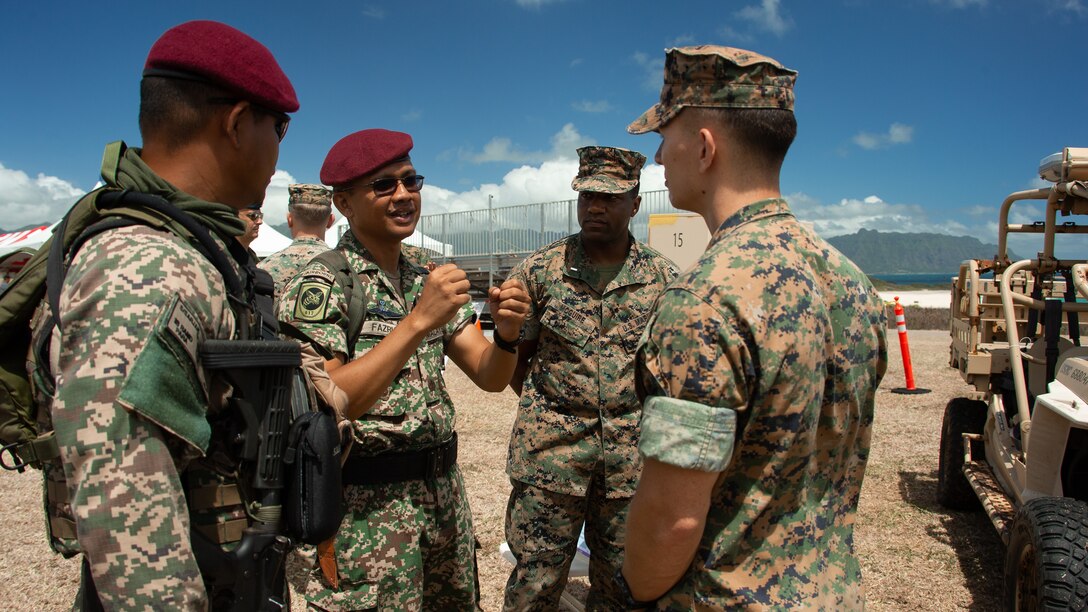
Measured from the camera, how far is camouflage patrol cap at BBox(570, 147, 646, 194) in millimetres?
3465

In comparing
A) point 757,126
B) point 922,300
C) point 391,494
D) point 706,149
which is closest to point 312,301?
point 391,494

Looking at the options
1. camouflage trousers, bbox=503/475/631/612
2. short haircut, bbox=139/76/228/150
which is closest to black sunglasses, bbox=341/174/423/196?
short haircut, bbox=139/76/228/150

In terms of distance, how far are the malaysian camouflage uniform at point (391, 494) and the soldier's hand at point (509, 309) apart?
0.30 m

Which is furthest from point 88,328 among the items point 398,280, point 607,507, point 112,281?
point 607,507

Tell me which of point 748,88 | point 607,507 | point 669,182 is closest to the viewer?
point 748,88

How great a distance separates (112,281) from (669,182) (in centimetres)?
110

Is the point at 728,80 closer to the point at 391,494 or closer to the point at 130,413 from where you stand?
the point at 130,413

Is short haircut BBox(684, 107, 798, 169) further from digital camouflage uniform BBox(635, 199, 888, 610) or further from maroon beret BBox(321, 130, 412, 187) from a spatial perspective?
maroon beret BBox(321, 130, 412, 187)

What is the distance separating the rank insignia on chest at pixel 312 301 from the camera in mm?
2205

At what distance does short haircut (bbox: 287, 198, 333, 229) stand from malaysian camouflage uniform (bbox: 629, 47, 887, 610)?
4.39 metres

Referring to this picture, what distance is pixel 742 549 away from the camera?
1.42 meters

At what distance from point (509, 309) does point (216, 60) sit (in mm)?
1610

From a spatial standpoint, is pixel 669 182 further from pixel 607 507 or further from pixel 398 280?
pixel 607 507

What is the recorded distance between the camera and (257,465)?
137cm
